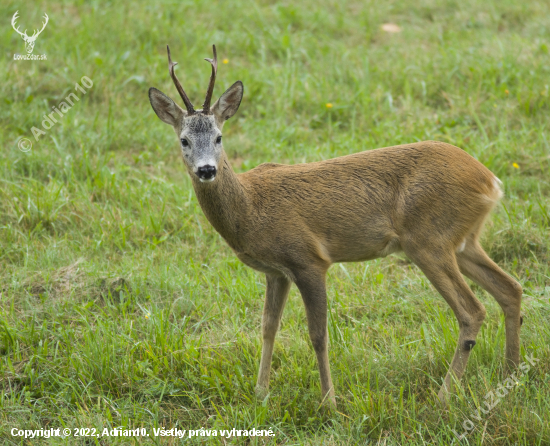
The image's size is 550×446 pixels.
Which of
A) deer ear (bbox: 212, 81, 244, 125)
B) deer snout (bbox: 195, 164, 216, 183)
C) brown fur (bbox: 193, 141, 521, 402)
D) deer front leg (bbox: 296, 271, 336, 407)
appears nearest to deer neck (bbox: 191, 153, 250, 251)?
brown fur (bbox: 193, 141, 521, 402)

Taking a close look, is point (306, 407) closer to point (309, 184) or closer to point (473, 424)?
point (473, 424)

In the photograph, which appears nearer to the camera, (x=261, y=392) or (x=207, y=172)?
(x=207, y=172)

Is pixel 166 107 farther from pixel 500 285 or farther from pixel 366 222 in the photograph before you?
pixel 500 285

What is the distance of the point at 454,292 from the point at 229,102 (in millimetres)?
1849

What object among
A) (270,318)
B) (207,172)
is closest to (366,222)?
(270,318)

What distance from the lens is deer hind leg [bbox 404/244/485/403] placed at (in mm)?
4047

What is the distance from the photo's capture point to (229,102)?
4.36 metres

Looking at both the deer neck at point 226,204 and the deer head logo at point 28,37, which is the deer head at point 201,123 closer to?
the deer neck at point 226,204

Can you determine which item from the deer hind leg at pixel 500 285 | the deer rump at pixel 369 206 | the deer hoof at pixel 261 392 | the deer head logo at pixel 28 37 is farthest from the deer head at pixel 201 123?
the deer head logo at pixel 28 37

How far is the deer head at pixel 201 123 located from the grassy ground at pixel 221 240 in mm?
1206

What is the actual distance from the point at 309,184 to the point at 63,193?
276 centimetres

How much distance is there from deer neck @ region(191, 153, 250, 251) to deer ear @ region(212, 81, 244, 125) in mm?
355

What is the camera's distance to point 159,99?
426cm

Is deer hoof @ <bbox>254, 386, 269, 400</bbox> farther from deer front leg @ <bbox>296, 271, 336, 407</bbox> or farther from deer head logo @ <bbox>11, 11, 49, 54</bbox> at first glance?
deer head logo @ <bbox>11, 11, 49, 54</bbox>
